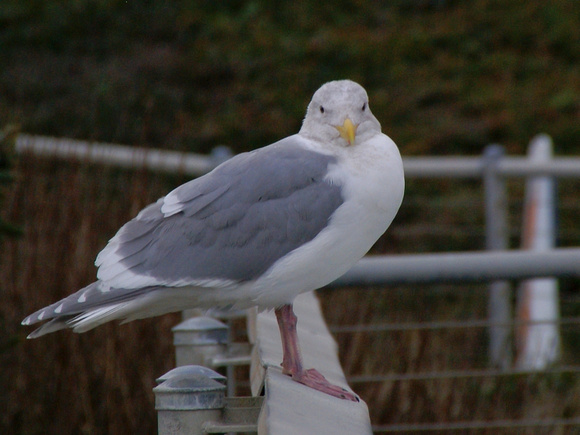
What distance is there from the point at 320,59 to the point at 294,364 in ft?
28.2

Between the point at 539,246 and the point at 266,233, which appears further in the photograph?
the point at 539,246

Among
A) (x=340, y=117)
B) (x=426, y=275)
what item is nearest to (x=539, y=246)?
(x=426, y=275)

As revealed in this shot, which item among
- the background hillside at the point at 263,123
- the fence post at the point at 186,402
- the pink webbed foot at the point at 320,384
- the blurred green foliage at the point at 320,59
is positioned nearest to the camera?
the fence post at the point at 186,402

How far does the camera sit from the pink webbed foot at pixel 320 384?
6.73ft

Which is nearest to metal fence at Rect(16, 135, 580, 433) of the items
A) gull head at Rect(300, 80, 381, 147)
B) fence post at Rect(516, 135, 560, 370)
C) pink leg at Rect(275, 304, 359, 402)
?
pink leg at Rect(275, 304, 359, 402)

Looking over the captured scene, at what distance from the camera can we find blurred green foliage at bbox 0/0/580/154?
372 inches

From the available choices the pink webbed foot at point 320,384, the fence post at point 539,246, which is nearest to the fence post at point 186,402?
the pink webbed foot at point 320,384

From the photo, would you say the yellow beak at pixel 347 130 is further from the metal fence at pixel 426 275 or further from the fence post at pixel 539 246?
the fence post at pixel 539 246

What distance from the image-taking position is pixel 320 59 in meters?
10.5

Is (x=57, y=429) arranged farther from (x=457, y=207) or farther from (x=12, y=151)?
(x=457, y=207)

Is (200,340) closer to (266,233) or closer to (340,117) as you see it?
(266,233)

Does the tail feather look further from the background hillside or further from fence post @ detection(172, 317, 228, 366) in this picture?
the background hillside

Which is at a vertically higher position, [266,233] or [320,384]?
[266,233]

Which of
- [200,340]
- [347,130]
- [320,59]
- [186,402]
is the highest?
[320,59]
